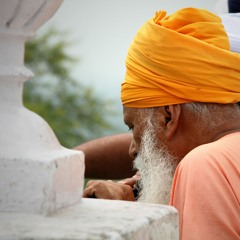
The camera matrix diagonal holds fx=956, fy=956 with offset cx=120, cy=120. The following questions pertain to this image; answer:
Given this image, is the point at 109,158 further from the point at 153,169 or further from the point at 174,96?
the point at 174,96

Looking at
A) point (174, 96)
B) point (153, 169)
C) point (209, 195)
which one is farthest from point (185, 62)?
point (209, 195)

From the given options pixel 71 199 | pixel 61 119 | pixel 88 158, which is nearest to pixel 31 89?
pixel 61 119

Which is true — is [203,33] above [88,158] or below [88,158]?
above

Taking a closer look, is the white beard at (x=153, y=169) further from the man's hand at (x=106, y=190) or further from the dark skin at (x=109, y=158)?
the dark skin at (x=109, y=158)

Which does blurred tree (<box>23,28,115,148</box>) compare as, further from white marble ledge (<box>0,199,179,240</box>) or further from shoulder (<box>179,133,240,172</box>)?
white marble ledge (<box>0,199,179,240</box>)

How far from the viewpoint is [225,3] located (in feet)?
22.9

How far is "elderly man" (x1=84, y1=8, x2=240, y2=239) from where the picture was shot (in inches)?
187

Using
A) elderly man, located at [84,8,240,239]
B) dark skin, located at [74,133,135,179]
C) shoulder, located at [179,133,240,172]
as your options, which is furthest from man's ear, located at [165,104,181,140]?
dark skin, located at [74,133,135,179]

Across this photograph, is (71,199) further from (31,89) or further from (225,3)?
(31,89)

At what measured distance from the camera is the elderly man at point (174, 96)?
475 cm

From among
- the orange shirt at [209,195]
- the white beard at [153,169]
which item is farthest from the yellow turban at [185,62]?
the orange shirt at [209,195]

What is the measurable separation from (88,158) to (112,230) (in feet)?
15.4

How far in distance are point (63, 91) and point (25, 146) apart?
461 inches

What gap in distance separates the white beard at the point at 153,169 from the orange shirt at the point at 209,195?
84 centimetres
